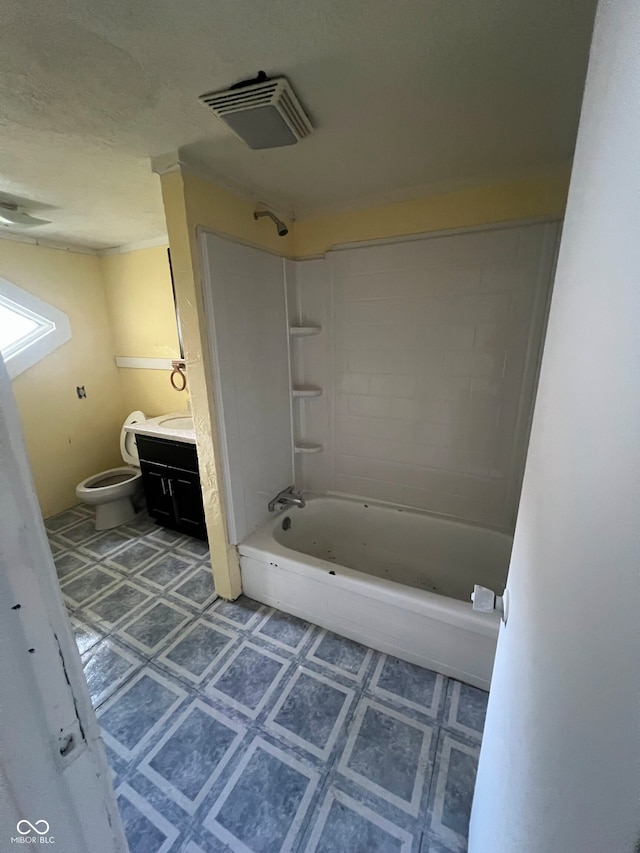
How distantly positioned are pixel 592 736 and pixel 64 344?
11.6ft

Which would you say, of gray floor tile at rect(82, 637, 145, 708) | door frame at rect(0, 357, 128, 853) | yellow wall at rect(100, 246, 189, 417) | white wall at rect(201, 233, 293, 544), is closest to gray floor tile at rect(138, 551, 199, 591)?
gray floor tile at rect(82, 637, 145, 708)

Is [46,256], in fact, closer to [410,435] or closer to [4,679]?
[410,435]

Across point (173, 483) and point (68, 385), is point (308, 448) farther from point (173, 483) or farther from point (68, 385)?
point (68, 385)

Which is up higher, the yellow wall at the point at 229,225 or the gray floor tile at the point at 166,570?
the yellow wall at the point at 229,225

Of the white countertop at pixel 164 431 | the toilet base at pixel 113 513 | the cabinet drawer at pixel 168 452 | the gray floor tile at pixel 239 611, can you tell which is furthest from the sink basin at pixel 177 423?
the gray floor tile at pixel 239 611

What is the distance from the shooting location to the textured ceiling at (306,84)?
0.78 metres

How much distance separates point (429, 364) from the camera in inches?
78.0

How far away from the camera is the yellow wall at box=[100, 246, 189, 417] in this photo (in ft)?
8.87

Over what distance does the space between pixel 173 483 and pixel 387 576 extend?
1.62 m

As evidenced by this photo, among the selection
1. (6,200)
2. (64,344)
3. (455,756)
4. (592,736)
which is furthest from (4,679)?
(64,344)

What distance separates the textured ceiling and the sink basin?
1.50 m

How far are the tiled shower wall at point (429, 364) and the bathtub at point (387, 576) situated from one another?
0.18 m

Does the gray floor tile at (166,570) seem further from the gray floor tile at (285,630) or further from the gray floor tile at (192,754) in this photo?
the gray floor tile at (192,754)

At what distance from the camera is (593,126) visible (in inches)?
18.0
